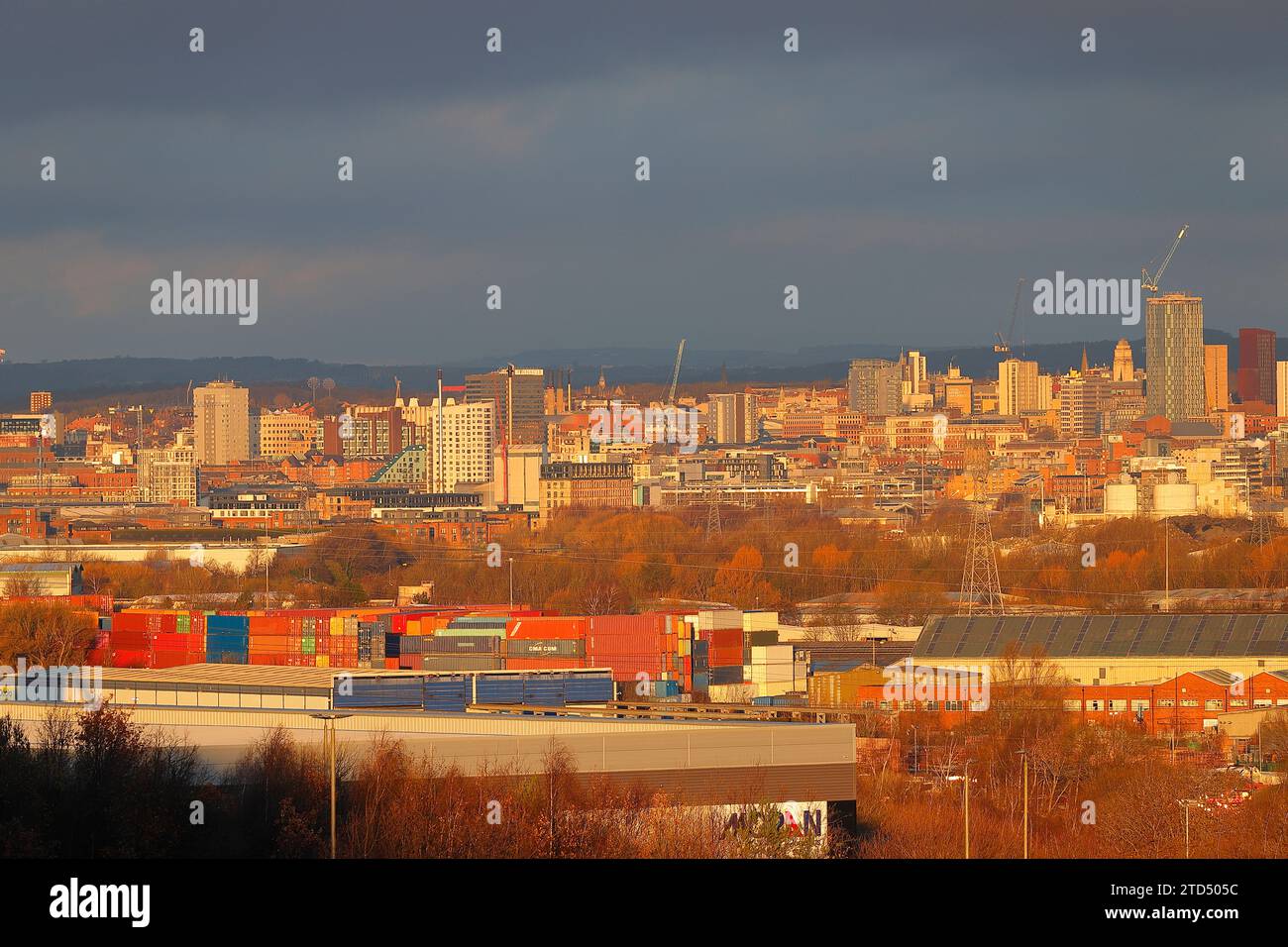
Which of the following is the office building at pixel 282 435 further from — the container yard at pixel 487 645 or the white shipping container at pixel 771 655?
the white shipping container at pixel 771 655

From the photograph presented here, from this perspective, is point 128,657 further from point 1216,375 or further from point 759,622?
point 1216,375

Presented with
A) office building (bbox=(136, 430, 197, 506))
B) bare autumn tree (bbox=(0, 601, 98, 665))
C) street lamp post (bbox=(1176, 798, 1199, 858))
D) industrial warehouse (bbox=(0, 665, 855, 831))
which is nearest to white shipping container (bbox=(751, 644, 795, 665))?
bare autumn tree (bbox=(0, 601, 98, 665))

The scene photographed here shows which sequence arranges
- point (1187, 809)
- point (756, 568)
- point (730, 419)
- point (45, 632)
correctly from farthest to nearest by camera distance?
point (730, 419) < point (756, 568) < point (45, 632) < point (1187, 809)

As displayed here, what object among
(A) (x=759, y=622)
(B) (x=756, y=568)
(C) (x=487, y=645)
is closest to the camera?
(C) (x=487, y=645)

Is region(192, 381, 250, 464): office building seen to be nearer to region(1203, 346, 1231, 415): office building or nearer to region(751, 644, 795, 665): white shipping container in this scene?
region(1203, 346, 1231, 415): office building

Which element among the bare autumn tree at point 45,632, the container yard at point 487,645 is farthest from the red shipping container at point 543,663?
the bare autumn tree at point 45,632

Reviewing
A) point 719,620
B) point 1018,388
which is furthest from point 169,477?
point 719,620
